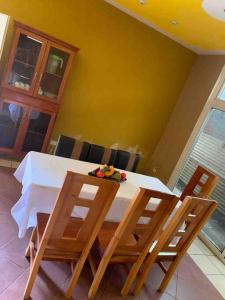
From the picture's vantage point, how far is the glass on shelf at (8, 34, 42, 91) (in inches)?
125

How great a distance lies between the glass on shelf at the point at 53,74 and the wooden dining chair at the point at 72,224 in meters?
2.11

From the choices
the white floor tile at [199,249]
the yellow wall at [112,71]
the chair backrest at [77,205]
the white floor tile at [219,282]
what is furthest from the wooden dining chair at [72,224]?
the yellow wall at [112,71]

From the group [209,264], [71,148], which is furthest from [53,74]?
[209,264]

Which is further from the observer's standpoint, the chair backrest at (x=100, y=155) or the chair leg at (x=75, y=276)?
the chair backrest at (x=100, y=155)

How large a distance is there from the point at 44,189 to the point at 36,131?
1.90 metres

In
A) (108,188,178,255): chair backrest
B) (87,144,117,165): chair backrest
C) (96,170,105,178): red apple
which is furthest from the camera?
(87,144,117,165): chair backrest

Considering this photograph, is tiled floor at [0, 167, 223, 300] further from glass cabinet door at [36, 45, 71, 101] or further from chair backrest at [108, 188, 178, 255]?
glass cabinet door at [36, 45, 71, 101]

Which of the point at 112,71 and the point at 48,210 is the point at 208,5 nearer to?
the point at 112,71

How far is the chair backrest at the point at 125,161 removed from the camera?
118 inches

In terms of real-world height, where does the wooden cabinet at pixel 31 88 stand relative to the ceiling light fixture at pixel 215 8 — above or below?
below

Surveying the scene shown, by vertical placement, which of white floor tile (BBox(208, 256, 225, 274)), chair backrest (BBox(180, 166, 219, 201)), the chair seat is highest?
chair backrest (BBox(180, 166, 219, 201))

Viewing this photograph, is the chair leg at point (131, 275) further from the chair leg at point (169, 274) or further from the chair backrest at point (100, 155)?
the chair backrest at point (100, 155)

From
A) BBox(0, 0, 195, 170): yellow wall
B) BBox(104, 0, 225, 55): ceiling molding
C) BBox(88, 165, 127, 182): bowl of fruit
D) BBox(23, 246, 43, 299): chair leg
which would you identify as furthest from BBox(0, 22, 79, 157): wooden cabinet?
BBox(23, 246, 43, 299): chair leg

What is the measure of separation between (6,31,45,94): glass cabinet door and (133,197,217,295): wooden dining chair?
2.48m
